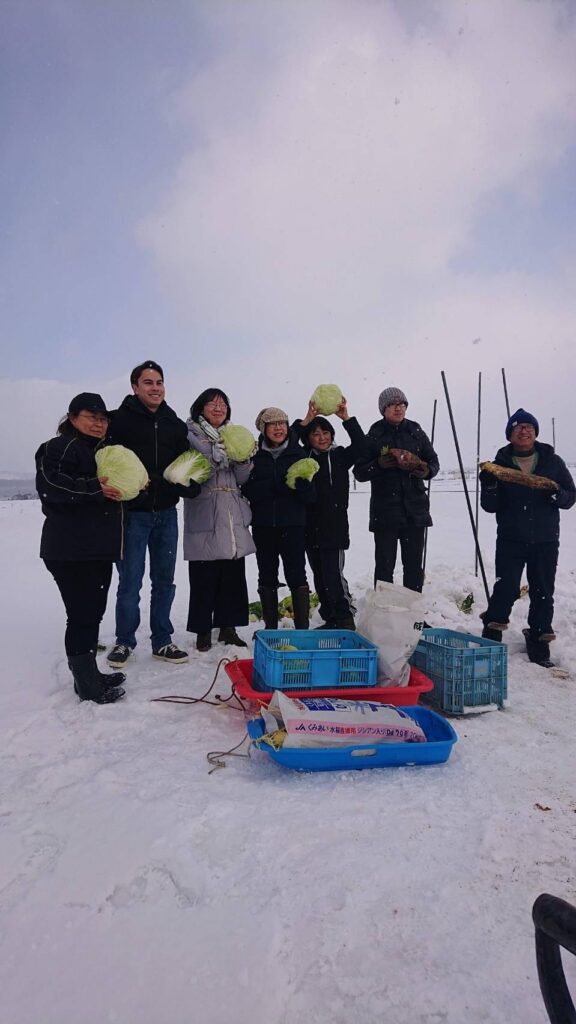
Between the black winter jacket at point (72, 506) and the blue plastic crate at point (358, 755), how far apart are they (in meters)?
1.55

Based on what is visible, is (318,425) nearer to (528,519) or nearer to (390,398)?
(390,398)

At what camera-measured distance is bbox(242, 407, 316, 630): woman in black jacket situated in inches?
185

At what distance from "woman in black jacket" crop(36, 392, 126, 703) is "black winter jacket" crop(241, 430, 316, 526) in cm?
136

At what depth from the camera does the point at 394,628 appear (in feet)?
11.6

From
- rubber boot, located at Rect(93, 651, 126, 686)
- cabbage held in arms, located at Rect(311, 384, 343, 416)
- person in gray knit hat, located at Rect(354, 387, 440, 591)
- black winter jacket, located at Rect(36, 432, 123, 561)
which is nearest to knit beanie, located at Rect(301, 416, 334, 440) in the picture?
cabbage held in arms, located at Rect(311, 384, 343, 416)

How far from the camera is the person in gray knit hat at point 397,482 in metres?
5.16

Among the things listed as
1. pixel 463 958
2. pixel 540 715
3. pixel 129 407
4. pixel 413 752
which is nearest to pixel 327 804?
pixel 413 752

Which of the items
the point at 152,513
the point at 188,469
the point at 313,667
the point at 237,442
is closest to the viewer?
the point at 313,667

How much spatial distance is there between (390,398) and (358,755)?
11.5 ft

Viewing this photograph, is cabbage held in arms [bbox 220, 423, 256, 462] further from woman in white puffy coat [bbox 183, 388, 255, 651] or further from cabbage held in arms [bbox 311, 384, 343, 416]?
cabbage held in arms [bbox 311, 384, 343, 416]

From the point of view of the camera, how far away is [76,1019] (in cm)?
148

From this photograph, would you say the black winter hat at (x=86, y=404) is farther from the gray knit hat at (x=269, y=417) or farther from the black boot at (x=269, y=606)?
the black boot at (x=269, y=606)

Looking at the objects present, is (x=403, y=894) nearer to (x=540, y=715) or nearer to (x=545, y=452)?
(x=540, y=715)

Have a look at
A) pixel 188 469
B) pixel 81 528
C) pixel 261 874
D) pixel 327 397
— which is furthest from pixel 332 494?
pixel 261 874
